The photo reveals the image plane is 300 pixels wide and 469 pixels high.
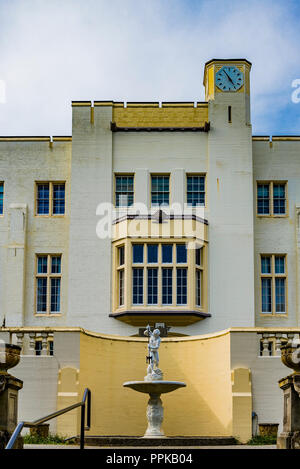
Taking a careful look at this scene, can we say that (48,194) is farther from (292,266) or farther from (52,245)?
(292,266)

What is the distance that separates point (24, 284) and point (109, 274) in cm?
338

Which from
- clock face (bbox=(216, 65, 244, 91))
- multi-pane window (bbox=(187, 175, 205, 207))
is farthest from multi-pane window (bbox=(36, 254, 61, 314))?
clock face (bbox=(216, 65, 244, 91))

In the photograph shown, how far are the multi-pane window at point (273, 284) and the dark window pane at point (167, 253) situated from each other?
395cm

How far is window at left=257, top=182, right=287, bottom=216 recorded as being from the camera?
35625 millimetres

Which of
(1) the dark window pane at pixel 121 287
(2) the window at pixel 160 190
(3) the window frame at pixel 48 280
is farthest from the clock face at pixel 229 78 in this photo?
(3) the window frame at pixel 48 280

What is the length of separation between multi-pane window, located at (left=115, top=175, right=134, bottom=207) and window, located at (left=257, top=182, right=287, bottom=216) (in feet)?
16.5

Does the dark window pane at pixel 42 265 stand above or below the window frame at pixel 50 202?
below

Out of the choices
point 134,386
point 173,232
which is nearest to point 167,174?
point 173,232

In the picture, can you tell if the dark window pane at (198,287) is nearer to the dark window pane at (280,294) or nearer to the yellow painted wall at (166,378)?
the dark window pane at (280,294)

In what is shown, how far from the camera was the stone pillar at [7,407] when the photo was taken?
16.5m

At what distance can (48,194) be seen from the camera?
3575cm

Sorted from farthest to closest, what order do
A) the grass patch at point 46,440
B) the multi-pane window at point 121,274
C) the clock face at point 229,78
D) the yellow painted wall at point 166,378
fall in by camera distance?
the clock face at point 229,78 → the multi-pane window at point 121,274 → the yellow painted wall at point 166,378 → the grass patch at point 46,440

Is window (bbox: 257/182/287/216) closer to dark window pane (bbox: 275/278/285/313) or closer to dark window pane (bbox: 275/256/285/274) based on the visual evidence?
dark window pane (bbox: 275/256/285/274)
